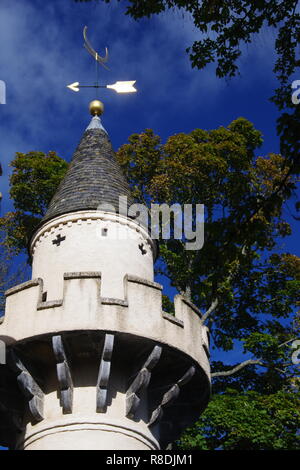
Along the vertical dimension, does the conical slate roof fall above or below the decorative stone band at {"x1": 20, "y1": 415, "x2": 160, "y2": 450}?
above

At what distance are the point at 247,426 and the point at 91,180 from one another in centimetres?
724

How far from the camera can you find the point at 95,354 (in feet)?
40.8

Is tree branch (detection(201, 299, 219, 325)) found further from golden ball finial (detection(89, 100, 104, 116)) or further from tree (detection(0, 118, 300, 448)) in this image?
golden ball finial (detection(89, 100, 104, 116))

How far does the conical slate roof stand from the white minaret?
565 millimetres

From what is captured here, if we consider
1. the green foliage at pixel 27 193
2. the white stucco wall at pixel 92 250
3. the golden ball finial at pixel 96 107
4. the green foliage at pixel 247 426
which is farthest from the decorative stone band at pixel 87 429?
the green foliage at pixel 27 193

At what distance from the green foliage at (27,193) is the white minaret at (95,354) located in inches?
374

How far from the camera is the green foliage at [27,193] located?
77.5 ft

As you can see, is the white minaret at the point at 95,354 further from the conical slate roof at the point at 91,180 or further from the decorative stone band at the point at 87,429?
the conical slate roof at the point at 91,180

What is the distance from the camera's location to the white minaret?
12.0m

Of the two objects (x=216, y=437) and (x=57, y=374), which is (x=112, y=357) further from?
(x=216, y=437)

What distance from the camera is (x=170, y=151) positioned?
23000 mm

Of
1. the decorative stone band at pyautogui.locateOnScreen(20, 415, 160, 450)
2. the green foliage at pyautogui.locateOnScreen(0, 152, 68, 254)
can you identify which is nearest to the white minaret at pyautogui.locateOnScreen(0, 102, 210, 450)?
the decorative stone band at pyautogui.locateOnScreen(20, 415, 160, 450)

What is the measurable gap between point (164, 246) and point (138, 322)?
32.2 feet

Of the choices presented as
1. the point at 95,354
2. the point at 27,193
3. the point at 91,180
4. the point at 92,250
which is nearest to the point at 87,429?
the point at 95,354
